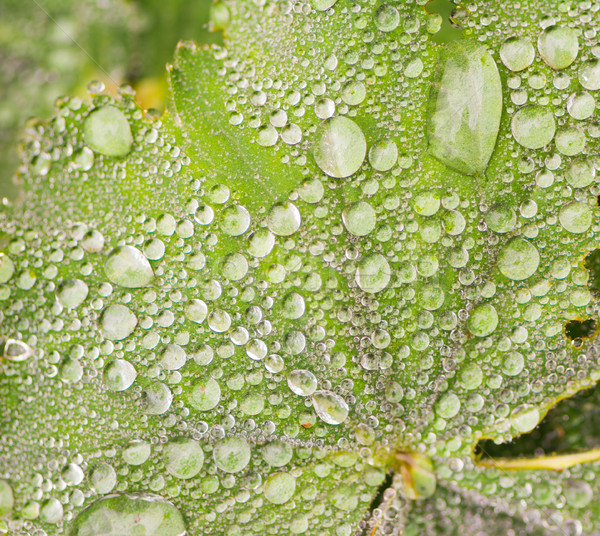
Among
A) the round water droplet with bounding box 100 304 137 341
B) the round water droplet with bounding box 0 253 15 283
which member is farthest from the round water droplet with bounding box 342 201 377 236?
the round water droplet with bounding box 0 253 15 283

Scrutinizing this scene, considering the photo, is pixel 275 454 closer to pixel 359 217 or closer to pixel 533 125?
pixel 359 217

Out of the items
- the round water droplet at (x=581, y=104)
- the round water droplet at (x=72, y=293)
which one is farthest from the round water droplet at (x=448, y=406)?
the round water droplet at (x=72, y=293)

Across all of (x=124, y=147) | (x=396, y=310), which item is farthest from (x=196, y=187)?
(x=396, y=310)

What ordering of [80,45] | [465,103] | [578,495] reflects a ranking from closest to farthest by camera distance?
[465,103], [578,495], [80,45]

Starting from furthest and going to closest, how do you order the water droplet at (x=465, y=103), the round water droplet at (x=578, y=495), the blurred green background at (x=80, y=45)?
the blurred green background at (x=80, y=45), the round water droplet at (x=578, y=495), the water droplet at (x=465, y=103)

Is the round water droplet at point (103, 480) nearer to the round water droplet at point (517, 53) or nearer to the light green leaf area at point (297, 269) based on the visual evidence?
the light green leaf area at point (297, 269)

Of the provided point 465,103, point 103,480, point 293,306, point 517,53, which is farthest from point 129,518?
point 517,53

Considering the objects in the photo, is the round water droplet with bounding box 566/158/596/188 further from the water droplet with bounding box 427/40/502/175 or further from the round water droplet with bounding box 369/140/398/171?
the round water droplet with bounding box 369/140/398/171
